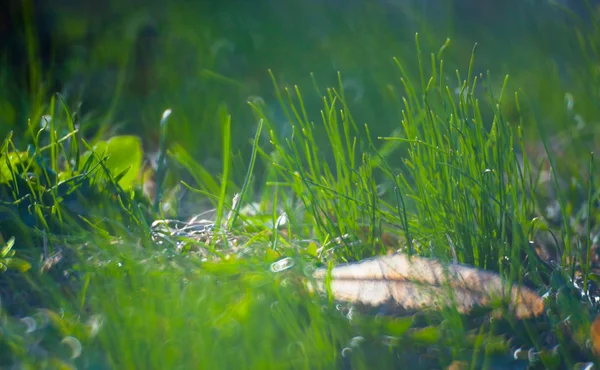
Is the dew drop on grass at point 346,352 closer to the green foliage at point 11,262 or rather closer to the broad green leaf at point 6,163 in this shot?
the green foliage at point 11,262

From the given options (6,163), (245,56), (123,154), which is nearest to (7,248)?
(6,163)

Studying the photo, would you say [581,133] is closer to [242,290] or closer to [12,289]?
[242,290]

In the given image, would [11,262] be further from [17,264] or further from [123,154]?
[123,154]

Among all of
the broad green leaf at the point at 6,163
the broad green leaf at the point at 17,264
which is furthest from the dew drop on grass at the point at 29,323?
the broad green leaf at the point at 6,163

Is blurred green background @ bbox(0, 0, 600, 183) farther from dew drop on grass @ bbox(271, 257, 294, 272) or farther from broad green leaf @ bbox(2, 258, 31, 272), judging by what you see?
dew drop on grass @ bbox(271, 257, 294, 272)

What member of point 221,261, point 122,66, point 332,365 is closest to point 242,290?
point 221,261

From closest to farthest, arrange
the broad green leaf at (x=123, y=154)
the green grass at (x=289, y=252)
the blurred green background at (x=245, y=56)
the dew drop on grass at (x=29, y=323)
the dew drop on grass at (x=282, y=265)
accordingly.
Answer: the green grass at (x=289, y=252)
the dew drop on grass at (x=29, y=323)
the dew drop on grass at (x=282, y=265)
the broad green leaf at (x=123, y=154)
the blurred green background at (x=245, y=56)

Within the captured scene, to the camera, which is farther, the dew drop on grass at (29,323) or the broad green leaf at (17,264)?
the broad green leaf at (17,264)

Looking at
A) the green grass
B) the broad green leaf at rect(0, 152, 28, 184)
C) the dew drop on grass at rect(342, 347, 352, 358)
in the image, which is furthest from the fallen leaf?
the broad green leaf at rect(0, 152, 28, 184)

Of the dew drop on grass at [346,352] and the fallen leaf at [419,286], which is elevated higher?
the fallen leaf at [419,286]

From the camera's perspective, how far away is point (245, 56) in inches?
140

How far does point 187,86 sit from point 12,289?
167 centimetres

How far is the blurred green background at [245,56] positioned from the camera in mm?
2959

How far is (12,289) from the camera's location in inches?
64.9
